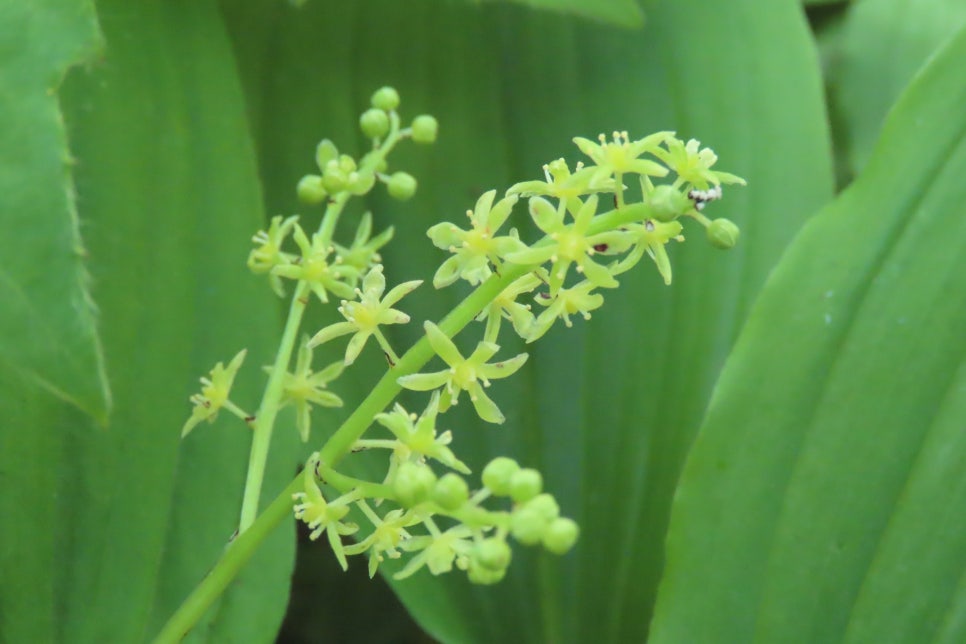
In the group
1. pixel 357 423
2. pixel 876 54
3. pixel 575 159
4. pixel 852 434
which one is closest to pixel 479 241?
pixel 357 423

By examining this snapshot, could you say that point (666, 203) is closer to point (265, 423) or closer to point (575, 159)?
point (265, 423)

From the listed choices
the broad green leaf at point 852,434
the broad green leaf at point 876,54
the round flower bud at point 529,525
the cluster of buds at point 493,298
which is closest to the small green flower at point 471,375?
the cluster of buds at point 493,298

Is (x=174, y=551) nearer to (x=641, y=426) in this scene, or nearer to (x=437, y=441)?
(x=437, y=441)

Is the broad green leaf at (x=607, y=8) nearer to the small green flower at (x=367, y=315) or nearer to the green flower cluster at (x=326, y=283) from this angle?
the green flower cluster at (x=326, y=283)

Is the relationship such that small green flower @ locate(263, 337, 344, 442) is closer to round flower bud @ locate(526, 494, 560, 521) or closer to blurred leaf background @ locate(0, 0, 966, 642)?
blurred leaf background @ locate(0, 0, 966, 642)

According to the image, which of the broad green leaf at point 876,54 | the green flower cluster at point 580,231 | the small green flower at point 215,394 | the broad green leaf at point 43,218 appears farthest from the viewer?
the broad green leaf at point 876,54

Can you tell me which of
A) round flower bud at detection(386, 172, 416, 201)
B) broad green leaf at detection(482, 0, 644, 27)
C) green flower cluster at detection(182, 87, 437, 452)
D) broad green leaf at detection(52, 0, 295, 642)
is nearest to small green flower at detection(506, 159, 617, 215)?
green flower cluster at detection(182, 87, 437, 452)
